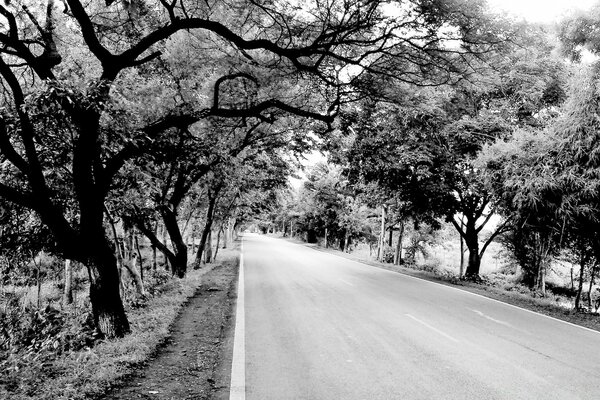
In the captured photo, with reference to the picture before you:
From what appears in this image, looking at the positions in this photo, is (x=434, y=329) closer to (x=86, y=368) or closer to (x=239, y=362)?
(x=239, y=362)

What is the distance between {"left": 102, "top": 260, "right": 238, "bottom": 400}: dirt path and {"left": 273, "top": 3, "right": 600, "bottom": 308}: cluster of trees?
6.08 metres

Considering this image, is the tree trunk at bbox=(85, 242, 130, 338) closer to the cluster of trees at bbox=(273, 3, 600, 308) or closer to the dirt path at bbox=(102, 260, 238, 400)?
the dirt path at bbox=(102, 260, 238, 400)

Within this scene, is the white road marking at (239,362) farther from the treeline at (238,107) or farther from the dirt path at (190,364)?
the treeline at (238,107)

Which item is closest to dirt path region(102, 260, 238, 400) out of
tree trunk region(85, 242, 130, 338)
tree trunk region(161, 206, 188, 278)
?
tree trunk region(85, 242, 130, 338)

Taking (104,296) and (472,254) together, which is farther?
(472,254)

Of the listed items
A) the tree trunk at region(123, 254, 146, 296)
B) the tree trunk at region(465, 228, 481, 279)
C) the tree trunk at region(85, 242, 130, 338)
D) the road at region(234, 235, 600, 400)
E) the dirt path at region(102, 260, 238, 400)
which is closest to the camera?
the dirt path at region(102, 260, 238, 400)

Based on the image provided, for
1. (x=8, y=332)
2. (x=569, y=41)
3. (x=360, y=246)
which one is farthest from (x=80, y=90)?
(x=360, y=246)

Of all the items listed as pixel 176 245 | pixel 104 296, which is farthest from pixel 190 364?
pixel 176 245

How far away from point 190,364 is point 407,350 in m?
3.65

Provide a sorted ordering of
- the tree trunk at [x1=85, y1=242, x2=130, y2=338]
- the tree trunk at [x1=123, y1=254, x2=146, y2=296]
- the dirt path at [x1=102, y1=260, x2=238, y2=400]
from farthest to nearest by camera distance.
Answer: the tree trunk at [x1=123, y1=254, x2=146, y2=296] < the tree trunk at [x1=85, y1=242, x2=130, y2=338] < the dirt path at [x1=102, y1=260, x2=238, y2=400]

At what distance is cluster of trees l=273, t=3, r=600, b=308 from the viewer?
10.6 meters

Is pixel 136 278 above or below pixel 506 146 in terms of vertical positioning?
below

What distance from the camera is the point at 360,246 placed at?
6291cm

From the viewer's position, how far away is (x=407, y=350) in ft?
22.9
